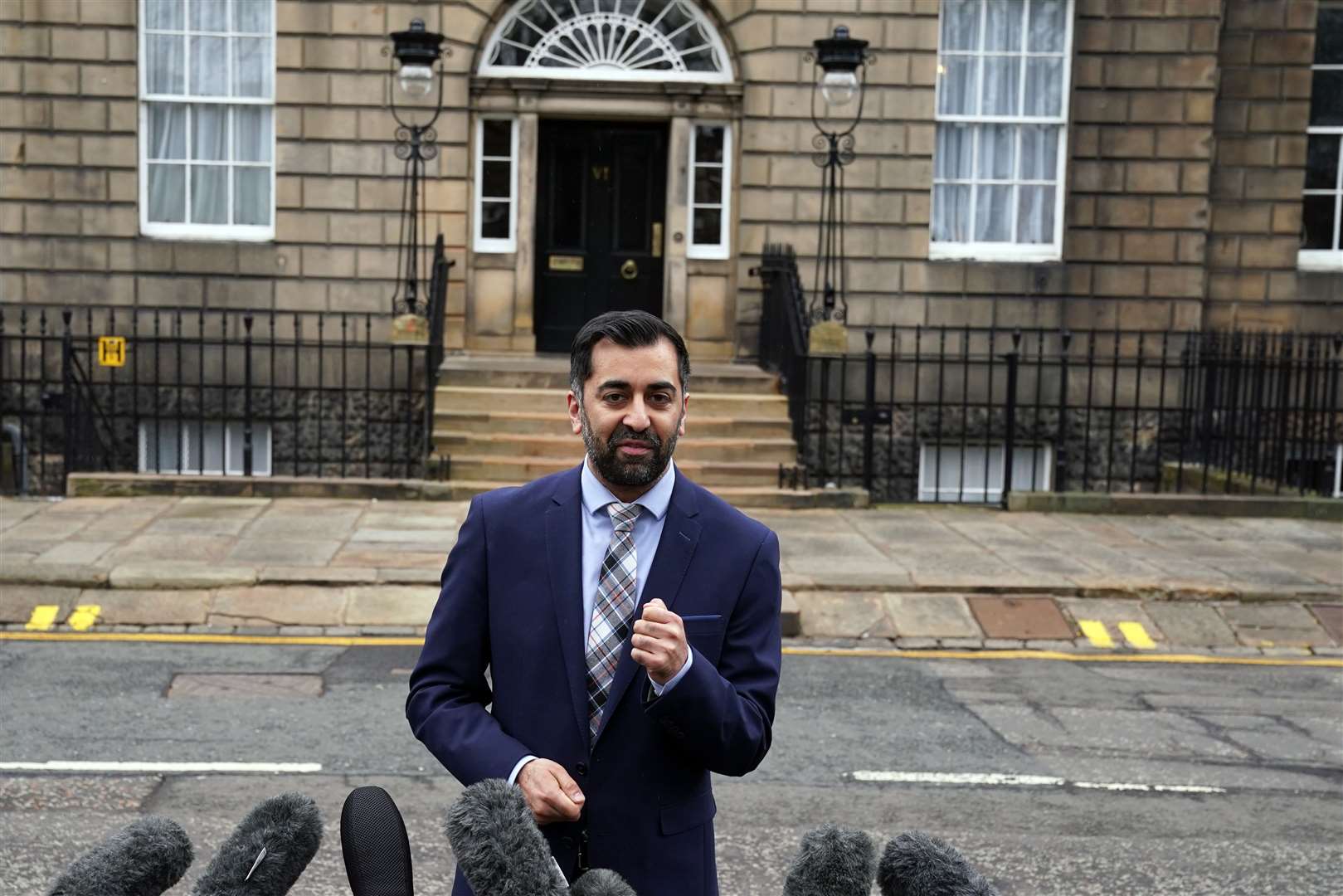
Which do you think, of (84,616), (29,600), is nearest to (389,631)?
(84,616)

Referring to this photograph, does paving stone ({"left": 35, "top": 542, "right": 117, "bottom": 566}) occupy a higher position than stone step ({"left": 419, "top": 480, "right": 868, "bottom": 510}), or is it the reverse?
stone step ({"left": 419, "top": 480, "right": 868, "bottom": 510})

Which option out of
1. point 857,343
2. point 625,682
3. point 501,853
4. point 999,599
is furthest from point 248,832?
point 857,343

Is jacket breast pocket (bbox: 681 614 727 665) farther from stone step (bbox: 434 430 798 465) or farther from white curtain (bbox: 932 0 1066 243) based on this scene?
white curtain (bbox: 932 0 1066 243)

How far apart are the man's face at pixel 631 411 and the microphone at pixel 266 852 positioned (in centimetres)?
82

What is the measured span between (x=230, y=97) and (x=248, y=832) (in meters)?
15.2

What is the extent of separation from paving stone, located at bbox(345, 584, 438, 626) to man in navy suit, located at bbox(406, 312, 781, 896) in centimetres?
709

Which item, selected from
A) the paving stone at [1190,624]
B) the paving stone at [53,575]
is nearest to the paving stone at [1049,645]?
the paving stone at [1190,624]

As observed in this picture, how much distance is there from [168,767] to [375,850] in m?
4.58

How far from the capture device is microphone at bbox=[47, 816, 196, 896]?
256 cm

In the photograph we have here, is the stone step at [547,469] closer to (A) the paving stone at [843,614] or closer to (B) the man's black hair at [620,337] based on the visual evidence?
(A) the paving stone at [843,614]

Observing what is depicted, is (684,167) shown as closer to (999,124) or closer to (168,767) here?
(999,124)

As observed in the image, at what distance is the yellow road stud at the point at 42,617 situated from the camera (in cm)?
997

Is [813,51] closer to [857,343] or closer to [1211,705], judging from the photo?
[857,343]

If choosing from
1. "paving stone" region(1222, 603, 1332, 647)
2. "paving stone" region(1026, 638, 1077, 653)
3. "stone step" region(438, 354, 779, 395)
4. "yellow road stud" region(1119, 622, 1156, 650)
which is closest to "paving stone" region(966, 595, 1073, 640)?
"paving stone" region(1026, 638, 1077, 653)
